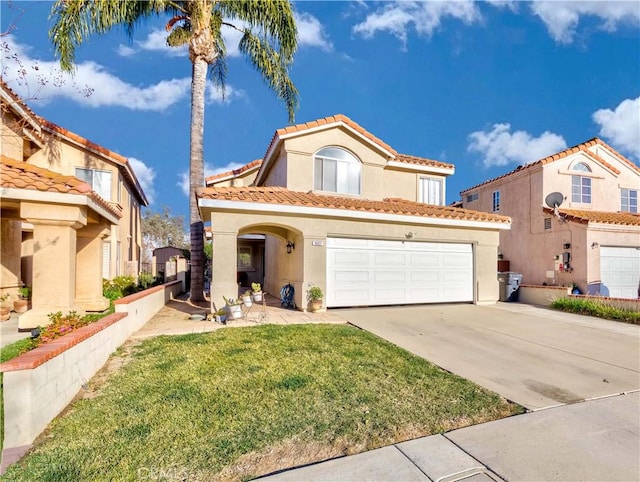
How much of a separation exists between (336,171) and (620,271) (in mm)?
15283

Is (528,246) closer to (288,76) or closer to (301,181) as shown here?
(301,181)

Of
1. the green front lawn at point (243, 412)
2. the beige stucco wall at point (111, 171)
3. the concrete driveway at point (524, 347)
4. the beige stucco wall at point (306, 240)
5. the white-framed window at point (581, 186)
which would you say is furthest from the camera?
the white-framed window at point (581, 186)

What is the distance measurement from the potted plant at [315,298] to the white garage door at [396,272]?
61 centimetres

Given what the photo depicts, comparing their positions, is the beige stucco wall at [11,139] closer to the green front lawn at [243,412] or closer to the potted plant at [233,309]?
the potted plant at [233,309]

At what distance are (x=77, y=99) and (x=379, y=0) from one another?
1325 cm

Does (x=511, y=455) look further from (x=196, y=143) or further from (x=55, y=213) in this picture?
(x=196, y=143)

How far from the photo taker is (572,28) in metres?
17.8

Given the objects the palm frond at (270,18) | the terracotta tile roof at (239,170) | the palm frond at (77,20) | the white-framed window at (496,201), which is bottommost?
the white-framed window at (496,201)

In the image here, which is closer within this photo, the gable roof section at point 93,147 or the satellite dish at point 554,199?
the gable roof section at point 93,147

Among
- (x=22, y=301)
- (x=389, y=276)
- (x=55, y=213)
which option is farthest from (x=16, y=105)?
(x=389, y=276)

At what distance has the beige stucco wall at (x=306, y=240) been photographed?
9.72 m

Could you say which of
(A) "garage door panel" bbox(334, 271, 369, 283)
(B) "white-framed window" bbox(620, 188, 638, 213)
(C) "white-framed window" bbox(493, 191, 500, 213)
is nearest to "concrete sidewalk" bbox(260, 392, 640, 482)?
(A) "garage door panel" bbox(334, 271, 369, 283)

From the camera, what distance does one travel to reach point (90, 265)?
8625 mm

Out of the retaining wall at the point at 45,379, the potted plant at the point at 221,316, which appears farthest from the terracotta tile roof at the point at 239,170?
the retaining wall at the point at 45,379
